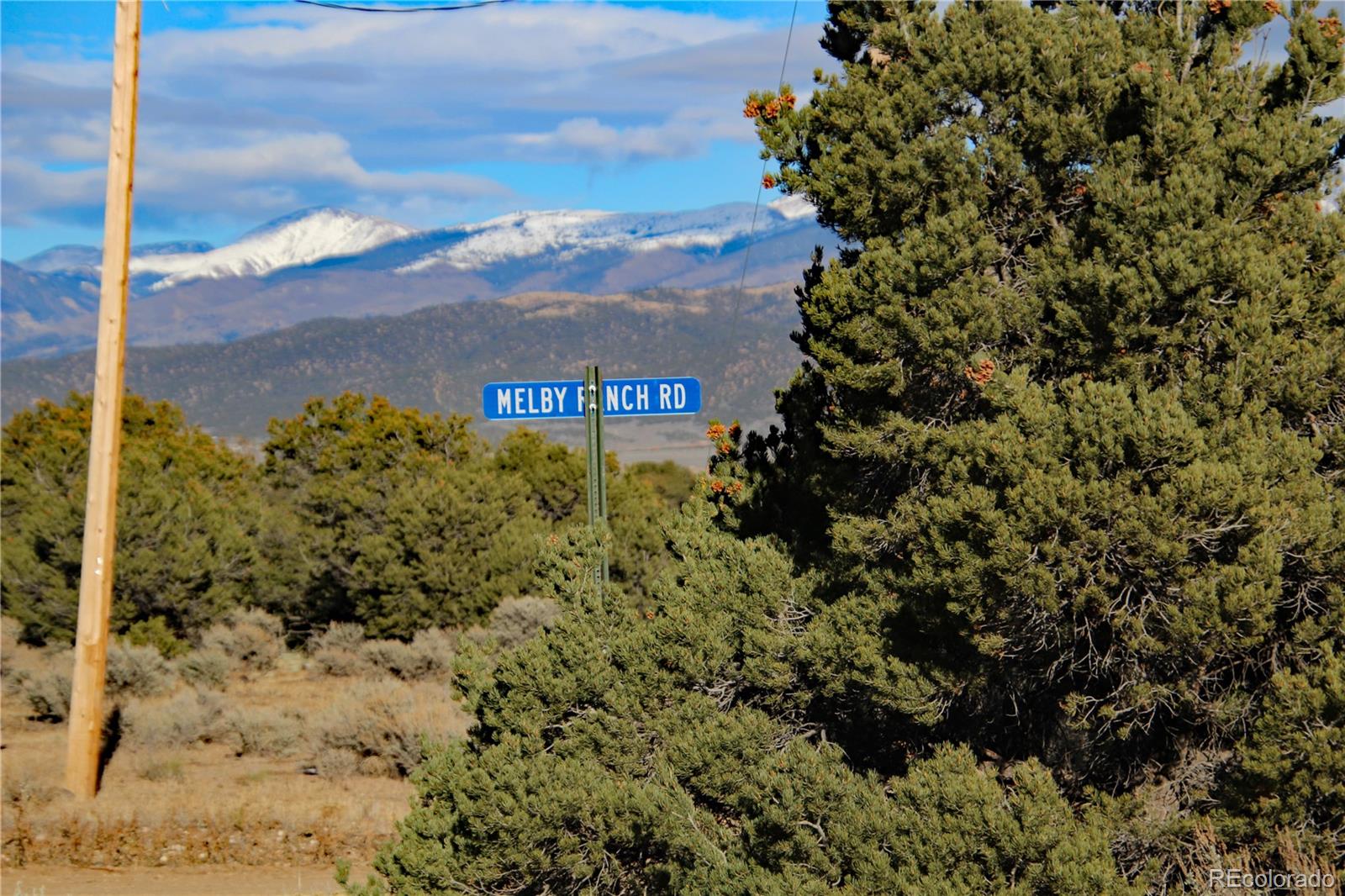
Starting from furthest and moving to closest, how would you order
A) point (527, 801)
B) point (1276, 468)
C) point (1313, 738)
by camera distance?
point (527, 801), point (1276, 468), point (1313, 738)

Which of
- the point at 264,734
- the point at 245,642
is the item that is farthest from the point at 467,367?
the point at 264,734

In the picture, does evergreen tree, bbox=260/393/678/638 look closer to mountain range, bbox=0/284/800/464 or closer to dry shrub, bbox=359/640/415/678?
dry shrub, bbox=359/640/415/678

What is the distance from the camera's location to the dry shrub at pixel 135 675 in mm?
17281

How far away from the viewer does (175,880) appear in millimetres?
9398

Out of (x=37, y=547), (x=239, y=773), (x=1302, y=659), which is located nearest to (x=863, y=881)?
(x=1302, y=659)

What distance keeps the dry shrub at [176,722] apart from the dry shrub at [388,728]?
4.58 feet

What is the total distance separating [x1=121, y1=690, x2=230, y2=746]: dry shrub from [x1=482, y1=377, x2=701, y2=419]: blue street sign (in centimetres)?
827

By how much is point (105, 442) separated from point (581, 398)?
5.19 meters

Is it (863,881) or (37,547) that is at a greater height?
(37,547)

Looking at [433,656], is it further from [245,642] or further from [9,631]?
[9,631]

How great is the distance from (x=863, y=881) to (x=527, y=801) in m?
1.65

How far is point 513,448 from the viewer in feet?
93.8

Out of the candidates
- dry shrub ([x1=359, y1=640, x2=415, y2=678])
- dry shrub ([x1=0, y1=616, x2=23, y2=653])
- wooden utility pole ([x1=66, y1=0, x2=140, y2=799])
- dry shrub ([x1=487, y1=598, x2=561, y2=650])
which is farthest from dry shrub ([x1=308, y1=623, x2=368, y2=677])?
wooden utility pole ([x1=66, y1=0, x2=140, y2=799])

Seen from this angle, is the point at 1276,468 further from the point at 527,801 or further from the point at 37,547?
the point at 37,547
